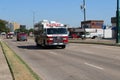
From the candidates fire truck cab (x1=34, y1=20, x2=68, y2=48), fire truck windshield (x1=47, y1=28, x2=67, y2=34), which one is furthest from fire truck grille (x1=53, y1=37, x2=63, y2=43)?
fire truck windshield (x1=47, y1=28, x2=67, y2=34)

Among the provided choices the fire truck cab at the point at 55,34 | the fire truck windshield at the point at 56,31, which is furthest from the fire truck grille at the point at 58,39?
the fire truck windshield at the point at 56,31

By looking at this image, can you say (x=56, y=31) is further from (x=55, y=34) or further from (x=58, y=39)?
(x=58, y=39)

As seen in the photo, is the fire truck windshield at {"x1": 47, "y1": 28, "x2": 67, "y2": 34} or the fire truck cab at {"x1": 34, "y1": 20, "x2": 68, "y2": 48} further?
the fire truck windshield at {"x1": 47, "y1": 28, "x2": 67, "y2": 34}

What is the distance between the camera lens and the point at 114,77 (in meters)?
14.0

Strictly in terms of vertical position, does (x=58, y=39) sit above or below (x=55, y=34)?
below

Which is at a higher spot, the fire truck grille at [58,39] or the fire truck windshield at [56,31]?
the fire truck windshield at [56,31]

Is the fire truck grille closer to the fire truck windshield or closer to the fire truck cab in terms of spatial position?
the fire truck cab

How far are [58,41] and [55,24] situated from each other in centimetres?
182

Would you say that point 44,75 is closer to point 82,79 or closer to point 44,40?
point 82,79

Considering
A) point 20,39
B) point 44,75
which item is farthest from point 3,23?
point 44,75

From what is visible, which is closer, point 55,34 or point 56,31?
point 55,34

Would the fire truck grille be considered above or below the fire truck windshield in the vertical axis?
below

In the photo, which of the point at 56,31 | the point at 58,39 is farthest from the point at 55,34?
the point at 58,39

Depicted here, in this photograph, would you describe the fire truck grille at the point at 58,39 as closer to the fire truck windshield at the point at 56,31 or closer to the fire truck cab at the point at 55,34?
the fire truck cab at the point at 55,34
